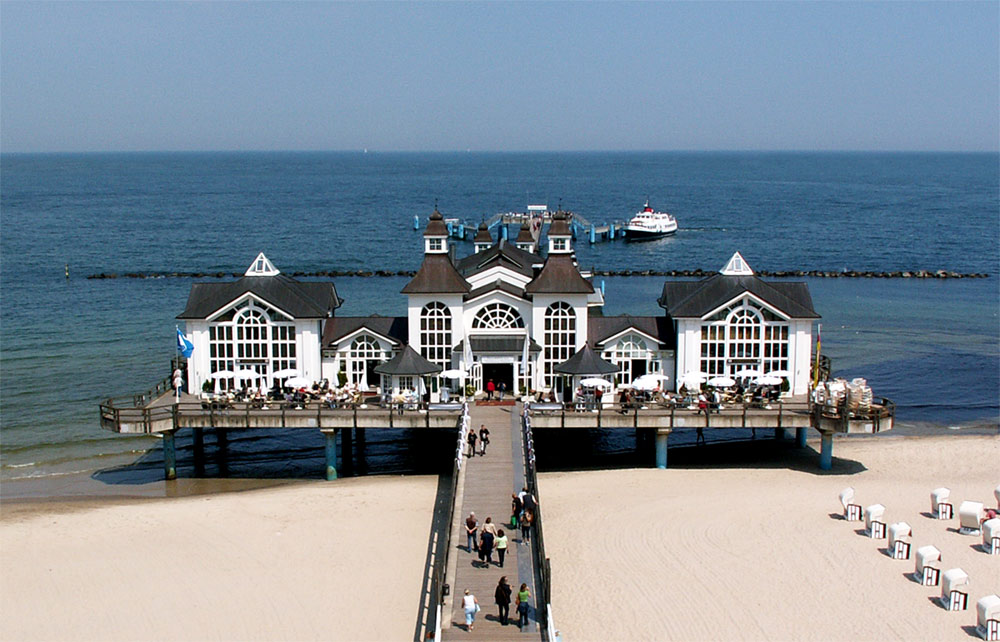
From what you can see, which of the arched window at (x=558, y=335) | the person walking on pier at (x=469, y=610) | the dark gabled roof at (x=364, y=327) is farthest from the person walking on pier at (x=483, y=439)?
the person walking on pier at (x=469, y=610)

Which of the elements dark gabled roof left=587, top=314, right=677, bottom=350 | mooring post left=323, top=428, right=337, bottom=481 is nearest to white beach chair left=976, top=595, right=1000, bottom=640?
dark gabled roof left=587, top=314, right=677, bottom=350

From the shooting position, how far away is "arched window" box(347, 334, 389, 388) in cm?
4066

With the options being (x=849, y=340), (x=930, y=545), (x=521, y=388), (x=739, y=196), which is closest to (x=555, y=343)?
(x=521, y=388)

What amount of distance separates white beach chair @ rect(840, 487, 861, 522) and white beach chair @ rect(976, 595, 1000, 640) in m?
7.30

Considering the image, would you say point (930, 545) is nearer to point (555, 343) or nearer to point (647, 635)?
point (647, 635)

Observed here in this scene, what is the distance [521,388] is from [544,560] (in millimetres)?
16278

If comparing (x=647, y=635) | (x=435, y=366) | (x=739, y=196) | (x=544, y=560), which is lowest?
(x=647, y=635)

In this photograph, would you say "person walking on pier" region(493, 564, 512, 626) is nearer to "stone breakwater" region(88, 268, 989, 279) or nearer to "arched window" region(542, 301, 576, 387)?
"arched window" region(542, 301, 576, 387)

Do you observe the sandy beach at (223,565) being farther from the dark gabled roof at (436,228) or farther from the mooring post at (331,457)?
the dark gabled roof at (436,228)

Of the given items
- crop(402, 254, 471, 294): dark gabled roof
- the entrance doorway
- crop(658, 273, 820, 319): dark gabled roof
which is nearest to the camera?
crop(658, 273, 820, 319): dark gabled roof

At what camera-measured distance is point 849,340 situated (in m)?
62.2

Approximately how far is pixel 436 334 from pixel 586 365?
558 cm

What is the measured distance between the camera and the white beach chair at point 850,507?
31.2 meters

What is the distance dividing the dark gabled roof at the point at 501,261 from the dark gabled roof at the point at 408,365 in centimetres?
626
